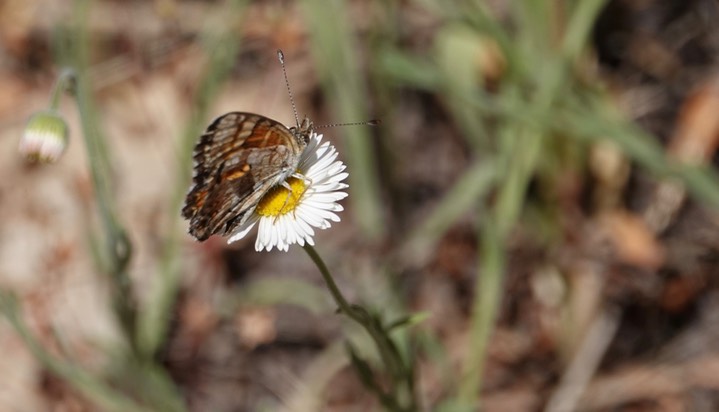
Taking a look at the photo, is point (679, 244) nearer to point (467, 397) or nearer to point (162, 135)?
point (467, 397)

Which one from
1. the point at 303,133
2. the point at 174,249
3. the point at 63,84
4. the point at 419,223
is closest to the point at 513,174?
the point at 419,223

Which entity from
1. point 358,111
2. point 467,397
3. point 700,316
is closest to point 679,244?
point 700,316

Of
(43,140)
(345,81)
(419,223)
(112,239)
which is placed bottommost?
(112,239)

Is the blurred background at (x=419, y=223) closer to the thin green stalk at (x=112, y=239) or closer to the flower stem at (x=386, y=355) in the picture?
the thin green stalk at (x=112, y=239)

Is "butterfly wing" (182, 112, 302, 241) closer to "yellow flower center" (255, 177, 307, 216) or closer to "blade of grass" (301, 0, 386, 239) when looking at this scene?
"yellow flower center" (255, 177, 307, 216)

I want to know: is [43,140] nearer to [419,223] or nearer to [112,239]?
[112,239]

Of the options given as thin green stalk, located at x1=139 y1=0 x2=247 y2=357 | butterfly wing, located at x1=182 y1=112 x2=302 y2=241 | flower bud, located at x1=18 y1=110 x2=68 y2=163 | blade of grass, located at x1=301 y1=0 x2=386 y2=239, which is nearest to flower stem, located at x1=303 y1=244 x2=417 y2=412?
butterfly wing, located at x1=182 y1=112 x2=302 y2=241
